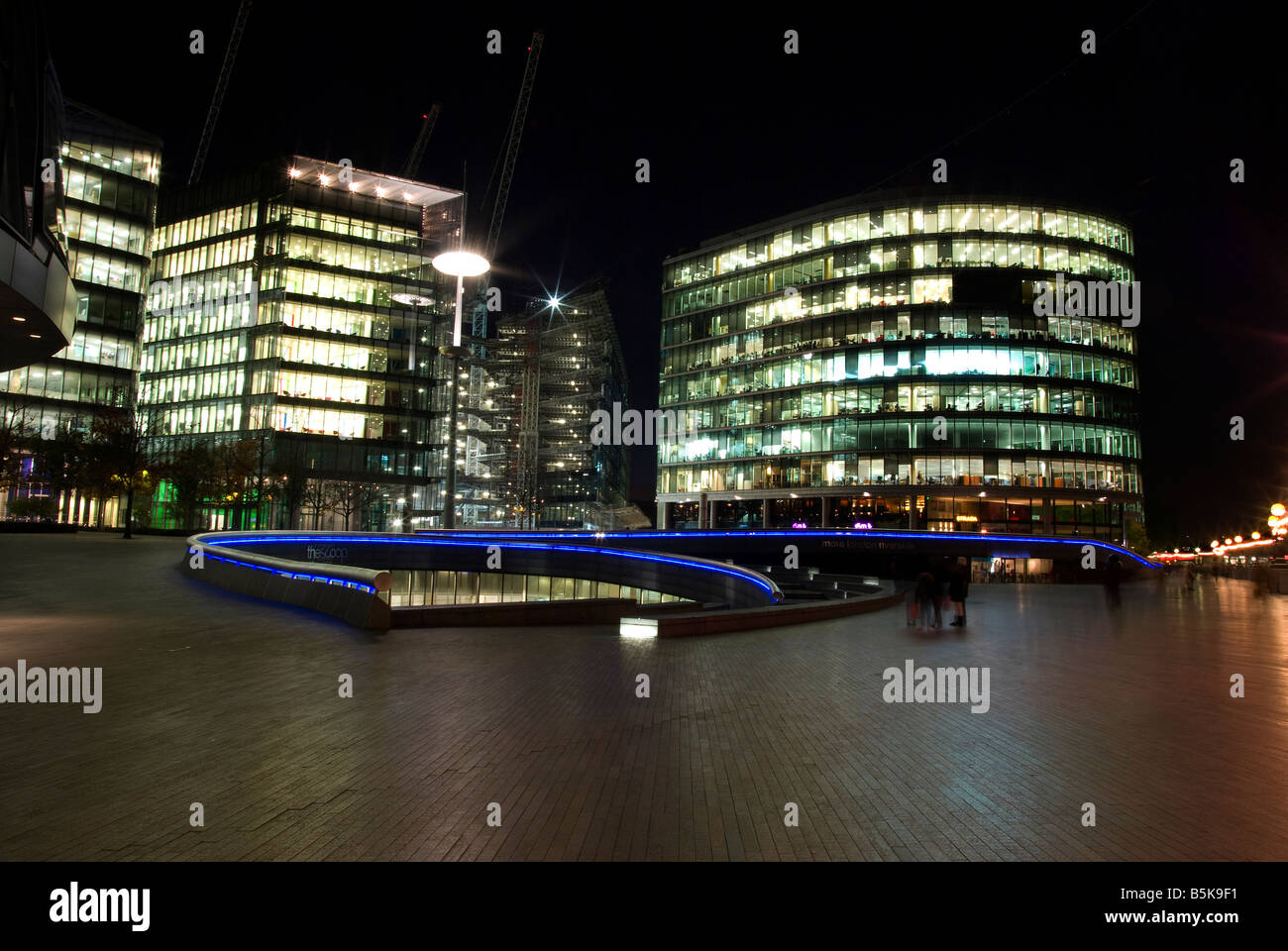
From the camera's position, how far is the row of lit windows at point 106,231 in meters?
68.3

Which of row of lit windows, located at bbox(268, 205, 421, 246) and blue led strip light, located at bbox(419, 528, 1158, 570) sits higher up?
row of lit windows, located at bbox(268, 205, 421, 246)

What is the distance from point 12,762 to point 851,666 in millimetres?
10257

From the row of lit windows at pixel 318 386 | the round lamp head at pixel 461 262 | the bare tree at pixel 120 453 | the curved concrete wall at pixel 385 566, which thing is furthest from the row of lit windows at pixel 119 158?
the curved concrete wall at pixel 385 566

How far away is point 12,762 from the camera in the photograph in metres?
6.50

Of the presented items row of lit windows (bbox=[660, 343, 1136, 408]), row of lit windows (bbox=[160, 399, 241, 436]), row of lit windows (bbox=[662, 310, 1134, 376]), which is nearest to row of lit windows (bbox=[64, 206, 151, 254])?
row of lit windows (bbox=[160, 399, 241, 436])

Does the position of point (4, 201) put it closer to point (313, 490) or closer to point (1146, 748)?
point (1146, 748)

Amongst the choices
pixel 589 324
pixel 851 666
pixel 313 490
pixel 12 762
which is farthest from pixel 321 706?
pixel 589 324

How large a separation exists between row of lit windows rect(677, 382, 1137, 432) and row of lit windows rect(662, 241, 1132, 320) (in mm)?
8813

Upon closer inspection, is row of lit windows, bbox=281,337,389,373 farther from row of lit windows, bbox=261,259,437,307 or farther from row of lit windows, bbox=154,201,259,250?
row of lit windows, bbox=154,201,259,250

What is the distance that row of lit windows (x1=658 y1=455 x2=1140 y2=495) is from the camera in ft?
233

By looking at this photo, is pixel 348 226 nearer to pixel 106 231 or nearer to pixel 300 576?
pixel 106 231

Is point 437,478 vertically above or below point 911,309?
below

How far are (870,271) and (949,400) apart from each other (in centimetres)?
1505

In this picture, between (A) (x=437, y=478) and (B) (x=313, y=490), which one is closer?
(B) (x=313, y=490)
